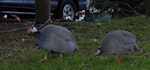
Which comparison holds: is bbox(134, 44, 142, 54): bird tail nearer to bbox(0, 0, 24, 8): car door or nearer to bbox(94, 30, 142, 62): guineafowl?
bbox(94, 30, 142, 62): guineafowl

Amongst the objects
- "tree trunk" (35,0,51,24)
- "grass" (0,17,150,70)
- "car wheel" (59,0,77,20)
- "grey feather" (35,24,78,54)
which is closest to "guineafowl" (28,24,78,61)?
"grey feather" (35,24,78,54)

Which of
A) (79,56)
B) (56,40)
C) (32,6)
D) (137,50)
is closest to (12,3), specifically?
(32,6)

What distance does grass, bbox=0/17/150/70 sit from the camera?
4.91m

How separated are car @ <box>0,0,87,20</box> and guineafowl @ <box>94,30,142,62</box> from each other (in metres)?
4.99

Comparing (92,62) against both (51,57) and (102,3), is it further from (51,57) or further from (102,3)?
(102,3)

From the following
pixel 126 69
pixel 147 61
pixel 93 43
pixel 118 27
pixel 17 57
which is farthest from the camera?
pixel 118 27

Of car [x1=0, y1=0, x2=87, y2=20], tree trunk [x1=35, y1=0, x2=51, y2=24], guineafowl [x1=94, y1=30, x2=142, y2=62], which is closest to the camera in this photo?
guineafowl [x1=94, y1=30, x2=142, y2=62]

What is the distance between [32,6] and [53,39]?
557 cm

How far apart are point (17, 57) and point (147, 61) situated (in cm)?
169

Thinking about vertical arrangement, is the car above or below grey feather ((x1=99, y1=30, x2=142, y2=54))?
below

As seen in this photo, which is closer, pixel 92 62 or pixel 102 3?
pixel 92 62

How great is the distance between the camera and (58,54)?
5.33 m

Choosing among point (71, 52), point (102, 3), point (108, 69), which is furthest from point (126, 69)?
point (102, 3)

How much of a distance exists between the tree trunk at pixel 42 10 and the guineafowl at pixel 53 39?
3.21 m
